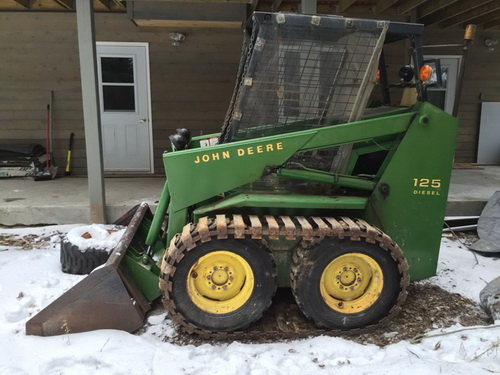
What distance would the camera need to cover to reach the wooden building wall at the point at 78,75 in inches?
288

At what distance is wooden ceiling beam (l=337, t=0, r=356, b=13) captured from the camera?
6.51 metres

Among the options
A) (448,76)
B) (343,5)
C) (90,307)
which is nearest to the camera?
(90,307)

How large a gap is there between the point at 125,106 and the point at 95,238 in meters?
4.49

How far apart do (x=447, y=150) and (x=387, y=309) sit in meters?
1.24

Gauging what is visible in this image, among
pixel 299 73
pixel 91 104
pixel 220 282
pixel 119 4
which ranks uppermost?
pixel 119 4

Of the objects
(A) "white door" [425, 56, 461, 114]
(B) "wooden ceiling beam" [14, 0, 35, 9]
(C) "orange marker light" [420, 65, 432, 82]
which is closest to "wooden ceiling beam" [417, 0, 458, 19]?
(A) "white door" [425, 56, 461, 114]

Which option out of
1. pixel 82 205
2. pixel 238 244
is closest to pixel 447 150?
pixel 238 244

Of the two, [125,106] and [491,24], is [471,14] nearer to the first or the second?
[491,24]

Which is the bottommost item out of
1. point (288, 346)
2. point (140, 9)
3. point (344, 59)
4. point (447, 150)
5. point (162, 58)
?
point (288, 346)

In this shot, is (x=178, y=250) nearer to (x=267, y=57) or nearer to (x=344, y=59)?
(x=267, y=57)

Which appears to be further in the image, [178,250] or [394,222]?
[394,222]

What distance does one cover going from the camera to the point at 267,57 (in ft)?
9.43

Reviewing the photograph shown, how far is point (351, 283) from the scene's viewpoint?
298 centimetres

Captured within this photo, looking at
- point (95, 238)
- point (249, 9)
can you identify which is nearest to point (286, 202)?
point (95, 238)
